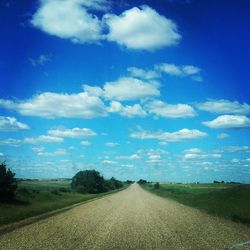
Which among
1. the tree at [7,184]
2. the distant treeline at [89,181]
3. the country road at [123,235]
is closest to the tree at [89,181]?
the distant treeline at [89,181]

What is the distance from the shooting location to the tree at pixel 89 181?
12200 cm

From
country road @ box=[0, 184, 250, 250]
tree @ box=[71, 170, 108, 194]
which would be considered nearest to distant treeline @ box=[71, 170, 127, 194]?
tree @ box=[71, 170, 108, 194]

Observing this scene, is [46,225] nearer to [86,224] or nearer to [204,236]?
[86,224]

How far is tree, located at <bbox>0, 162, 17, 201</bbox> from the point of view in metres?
45.8

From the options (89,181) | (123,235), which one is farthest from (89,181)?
(123,235)

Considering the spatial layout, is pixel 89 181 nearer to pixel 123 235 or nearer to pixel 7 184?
pixel 7 184

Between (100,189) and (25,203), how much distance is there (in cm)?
8508

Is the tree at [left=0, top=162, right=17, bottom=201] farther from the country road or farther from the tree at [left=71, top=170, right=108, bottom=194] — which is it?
the tree at [left=71, top=170, right=108, bottom=194]

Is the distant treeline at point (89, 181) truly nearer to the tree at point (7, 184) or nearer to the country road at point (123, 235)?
the tree at point (7, 184)

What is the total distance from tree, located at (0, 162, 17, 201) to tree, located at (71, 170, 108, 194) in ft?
225

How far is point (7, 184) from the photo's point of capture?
154 feet

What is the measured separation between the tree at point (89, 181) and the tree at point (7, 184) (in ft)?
225

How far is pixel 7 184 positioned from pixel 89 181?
77594mm

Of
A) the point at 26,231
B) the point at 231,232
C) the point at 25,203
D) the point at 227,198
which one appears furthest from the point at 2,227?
the point at 227,198
